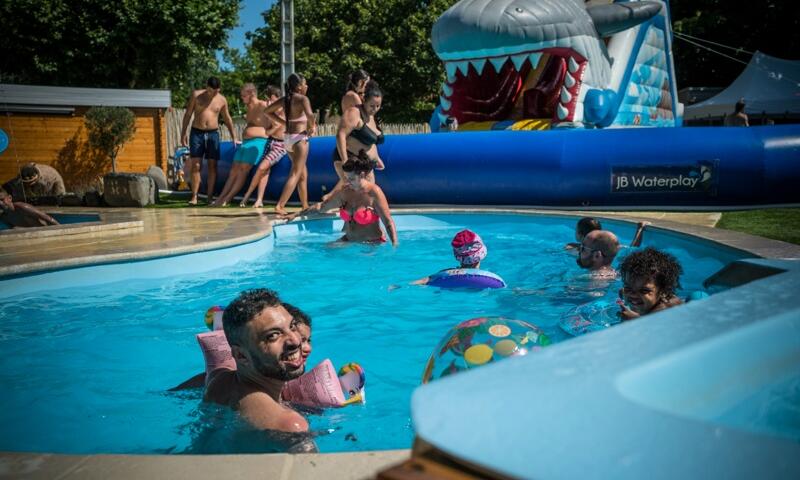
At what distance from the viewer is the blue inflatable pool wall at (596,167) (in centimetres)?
904

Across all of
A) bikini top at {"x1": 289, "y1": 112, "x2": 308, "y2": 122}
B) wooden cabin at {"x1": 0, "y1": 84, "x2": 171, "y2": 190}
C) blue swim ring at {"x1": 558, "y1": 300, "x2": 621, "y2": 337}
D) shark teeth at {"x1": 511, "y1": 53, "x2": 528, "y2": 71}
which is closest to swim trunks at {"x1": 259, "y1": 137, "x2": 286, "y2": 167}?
bikini top at {"x1": 289, "y1": 112, "x2": 308, "y2": 122}

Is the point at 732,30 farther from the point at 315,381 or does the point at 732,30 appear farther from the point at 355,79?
the point at 315,381

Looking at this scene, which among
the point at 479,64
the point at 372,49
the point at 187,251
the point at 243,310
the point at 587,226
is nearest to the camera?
the point at 243,310

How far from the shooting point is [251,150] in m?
11.0

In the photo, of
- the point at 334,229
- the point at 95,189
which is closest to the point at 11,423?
the point at 334,229

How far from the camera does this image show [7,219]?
797 centimetres

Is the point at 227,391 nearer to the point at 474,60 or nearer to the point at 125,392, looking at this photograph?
the point at 125,392

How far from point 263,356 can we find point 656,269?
79.4 inches

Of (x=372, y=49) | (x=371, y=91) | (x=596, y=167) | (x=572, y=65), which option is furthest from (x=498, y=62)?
(x=372, y=49)

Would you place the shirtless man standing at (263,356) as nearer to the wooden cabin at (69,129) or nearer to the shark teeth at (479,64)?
the shark teeth at (479,64)

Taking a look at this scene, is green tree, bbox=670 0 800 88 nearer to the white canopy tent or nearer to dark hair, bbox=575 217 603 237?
the white canopy tent

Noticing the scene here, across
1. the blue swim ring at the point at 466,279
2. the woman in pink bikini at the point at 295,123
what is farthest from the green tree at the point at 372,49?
the blue swim ring at the point at 466,279

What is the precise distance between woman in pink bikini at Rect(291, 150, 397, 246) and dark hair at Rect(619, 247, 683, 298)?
3.79 m

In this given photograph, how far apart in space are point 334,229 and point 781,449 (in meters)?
8.42
